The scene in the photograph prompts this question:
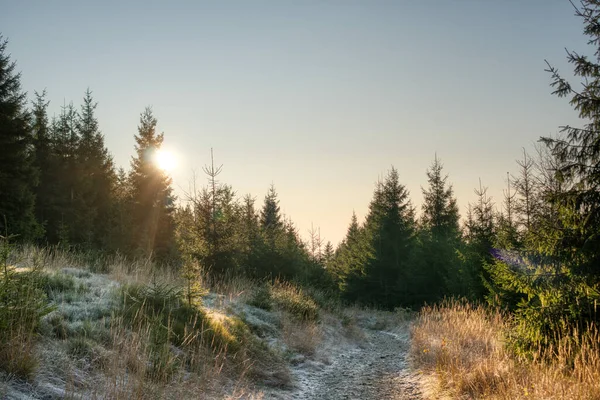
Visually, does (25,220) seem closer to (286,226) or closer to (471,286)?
(286,226)

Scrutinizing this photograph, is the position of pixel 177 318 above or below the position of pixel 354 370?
above

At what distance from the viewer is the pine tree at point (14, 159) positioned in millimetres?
18875

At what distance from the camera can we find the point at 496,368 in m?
6.28

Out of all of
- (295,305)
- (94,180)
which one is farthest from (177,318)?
(94,180)

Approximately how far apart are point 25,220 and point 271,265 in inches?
490

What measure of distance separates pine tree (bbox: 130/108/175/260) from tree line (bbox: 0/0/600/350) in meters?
0.08

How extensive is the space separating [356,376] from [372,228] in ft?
66.0

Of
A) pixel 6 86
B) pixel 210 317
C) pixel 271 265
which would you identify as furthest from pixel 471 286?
pixel 6 86

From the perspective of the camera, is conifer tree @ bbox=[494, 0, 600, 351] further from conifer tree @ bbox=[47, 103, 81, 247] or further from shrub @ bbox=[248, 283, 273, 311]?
conifer tree @ bbox=[47, 103, 81, 247]

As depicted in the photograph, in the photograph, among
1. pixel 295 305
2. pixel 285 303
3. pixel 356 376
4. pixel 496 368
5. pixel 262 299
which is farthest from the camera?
pixel 295 305

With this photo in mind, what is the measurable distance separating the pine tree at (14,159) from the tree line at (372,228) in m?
0.05

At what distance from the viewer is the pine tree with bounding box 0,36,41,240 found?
61.9ft

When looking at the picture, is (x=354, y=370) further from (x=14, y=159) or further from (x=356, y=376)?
(x=14, y=159)

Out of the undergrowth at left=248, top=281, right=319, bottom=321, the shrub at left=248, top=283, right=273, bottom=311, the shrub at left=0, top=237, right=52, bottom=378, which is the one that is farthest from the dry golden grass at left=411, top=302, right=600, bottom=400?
the shrub at left=0, top=237, right=52, bottom=378
